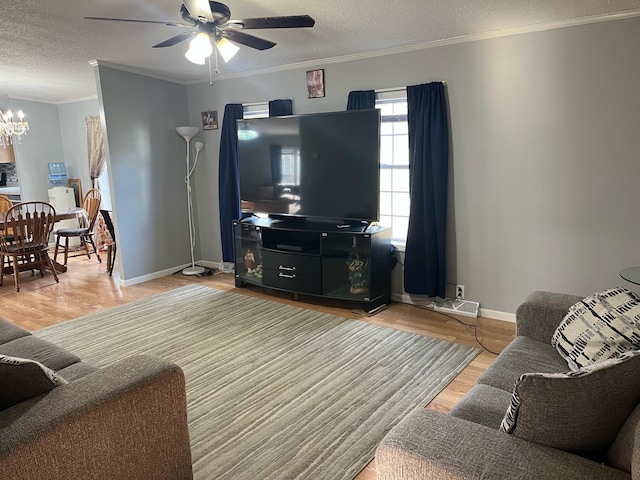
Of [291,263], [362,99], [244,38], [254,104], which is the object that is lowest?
[291,263]

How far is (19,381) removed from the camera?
1.45m

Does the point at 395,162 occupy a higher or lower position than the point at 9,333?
higher

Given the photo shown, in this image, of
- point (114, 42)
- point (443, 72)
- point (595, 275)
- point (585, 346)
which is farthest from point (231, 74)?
point (585, 346)

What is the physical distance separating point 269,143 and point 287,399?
2664 mm

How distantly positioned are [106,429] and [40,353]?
99 cm

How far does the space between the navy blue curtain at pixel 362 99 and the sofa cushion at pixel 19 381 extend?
3299mm

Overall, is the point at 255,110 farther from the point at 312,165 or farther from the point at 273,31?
the point at 273,31

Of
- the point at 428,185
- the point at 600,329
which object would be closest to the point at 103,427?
the point at 600,329

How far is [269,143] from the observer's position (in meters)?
4.46

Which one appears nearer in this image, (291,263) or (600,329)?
(600,329)

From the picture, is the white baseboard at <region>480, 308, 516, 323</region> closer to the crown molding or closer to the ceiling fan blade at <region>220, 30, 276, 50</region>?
the crown molding

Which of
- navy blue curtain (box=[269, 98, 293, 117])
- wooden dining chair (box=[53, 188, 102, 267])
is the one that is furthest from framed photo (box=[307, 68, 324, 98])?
wooden dining chair (box=[53, 188, 102, 267])

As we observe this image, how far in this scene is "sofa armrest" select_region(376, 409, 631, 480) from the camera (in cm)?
115

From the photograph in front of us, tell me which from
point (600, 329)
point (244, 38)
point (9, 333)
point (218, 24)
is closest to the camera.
→ point (600, 329)
